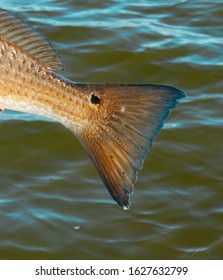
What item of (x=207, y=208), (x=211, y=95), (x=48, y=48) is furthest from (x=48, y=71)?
(x=211, y=95)

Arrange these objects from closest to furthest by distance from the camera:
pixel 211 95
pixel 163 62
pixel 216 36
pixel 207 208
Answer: pixel 207 208
pixel 211 95
pixel 163 62
pixel 216 36

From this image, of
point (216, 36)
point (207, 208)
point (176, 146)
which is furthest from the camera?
point (216, 36)

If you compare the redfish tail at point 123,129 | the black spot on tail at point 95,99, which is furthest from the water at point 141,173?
the black spot on tail at point 95,99

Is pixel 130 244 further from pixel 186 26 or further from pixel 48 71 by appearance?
pixel 186 26

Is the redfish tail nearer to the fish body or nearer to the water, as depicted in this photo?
the fish body

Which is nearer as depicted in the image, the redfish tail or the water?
the redfish tail

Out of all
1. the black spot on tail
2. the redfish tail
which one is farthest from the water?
the black spot on tail

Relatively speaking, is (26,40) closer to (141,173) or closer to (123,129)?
(123,129)
